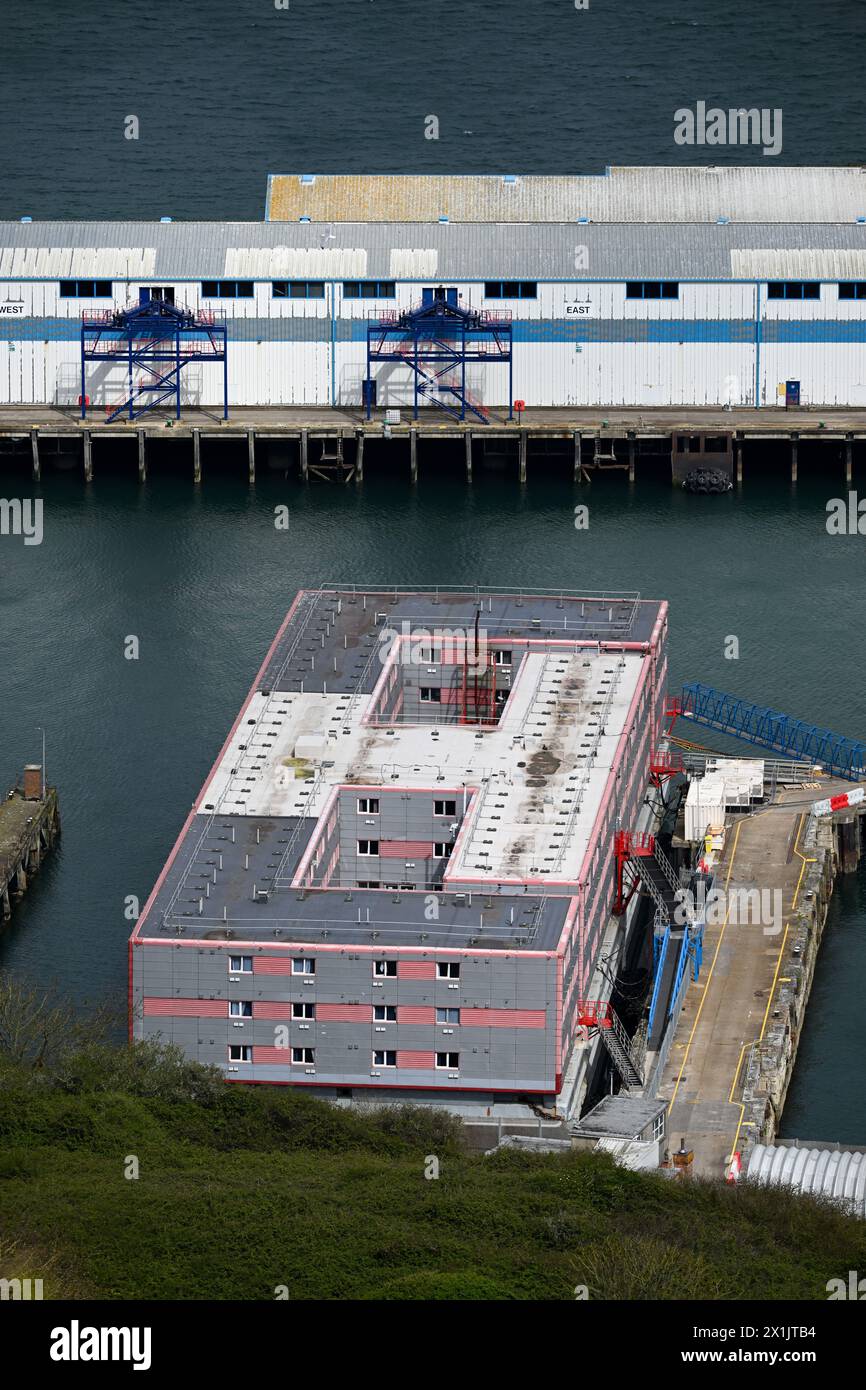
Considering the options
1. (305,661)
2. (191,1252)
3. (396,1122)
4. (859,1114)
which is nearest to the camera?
(191,1252)

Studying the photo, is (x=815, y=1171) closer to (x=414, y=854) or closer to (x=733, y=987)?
(x=733, y=987)

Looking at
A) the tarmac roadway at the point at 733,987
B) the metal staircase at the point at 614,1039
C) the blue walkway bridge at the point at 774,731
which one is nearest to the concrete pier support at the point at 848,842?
the tarmac roadway at the point at 733,987

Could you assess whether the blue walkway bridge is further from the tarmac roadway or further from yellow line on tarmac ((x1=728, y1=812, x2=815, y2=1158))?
yellow line on tarmac ((x1=728, y1=812, x2=815, y2=1158))

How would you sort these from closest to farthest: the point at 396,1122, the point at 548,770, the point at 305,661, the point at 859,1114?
the point at 396,1122 < the point at 859,1114 < the point at 548,770 < the point at 305,661

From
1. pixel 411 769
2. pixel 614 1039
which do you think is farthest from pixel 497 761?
pixel 614 1039

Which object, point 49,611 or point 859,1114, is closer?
point 859,1114

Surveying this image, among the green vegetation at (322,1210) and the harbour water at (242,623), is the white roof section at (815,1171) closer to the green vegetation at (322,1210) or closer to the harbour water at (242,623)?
the green vegetation at (322,1210)
